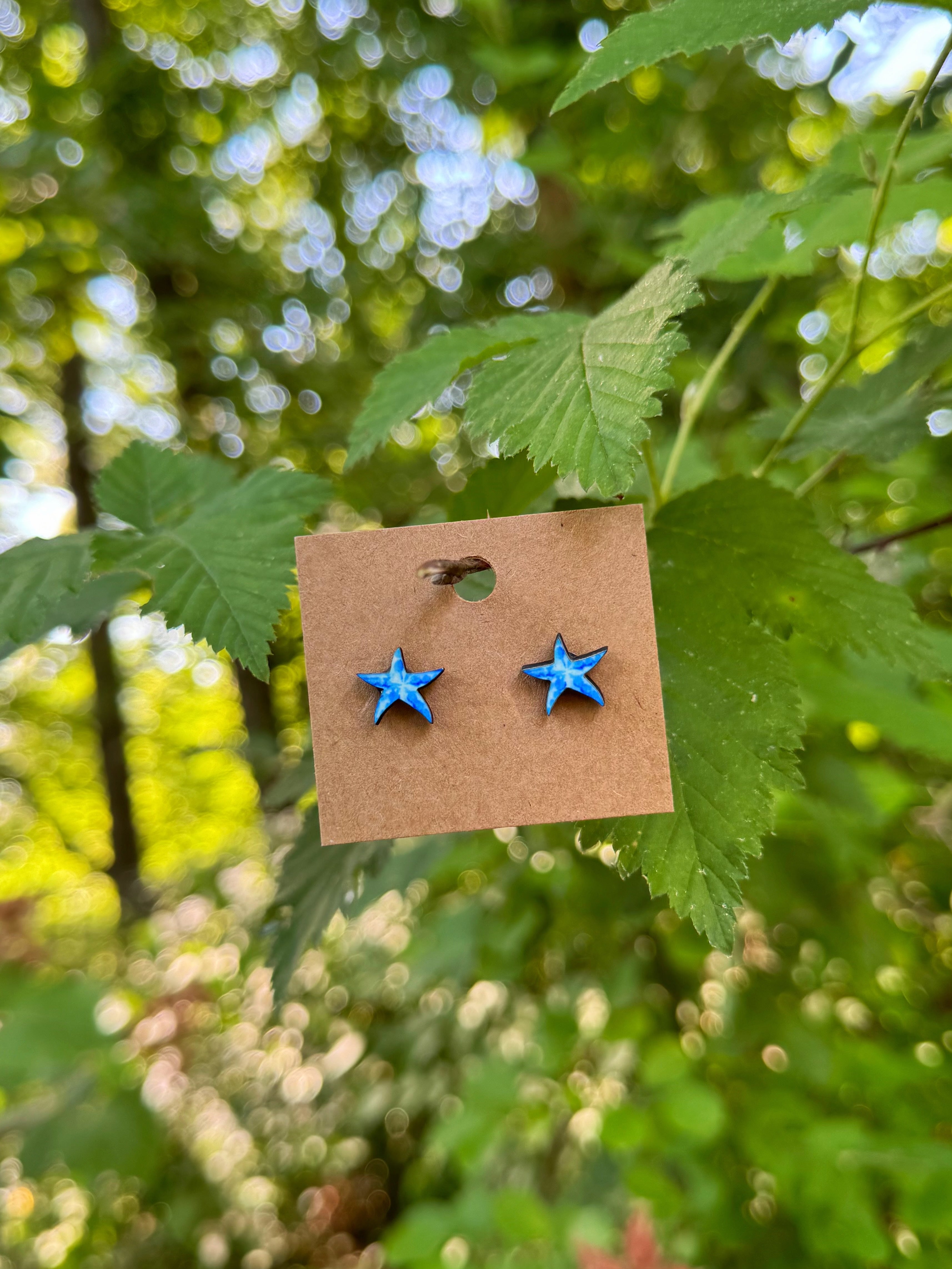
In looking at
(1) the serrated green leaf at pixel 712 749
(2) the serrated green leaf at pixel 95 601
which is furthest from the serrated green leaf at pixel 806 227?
(2) the serrated green leaf at pixel 95 601

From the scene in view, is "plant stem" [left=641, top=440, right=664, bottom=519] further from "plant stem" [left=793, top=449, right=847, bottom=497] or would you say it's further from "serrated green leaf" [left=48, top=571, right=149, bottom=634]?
"serrated green leaf" [left=48, top=571, right=149, bottom=634]

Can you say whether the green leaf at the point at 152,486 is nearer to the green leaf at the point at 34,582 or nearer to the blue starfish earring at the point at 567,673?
the green leaf at the point at 34,582

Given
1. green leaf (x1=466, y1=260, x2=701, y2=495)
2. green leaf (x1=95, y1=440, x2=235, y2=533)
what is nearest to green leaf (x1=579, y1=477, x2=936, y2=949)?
green leaf (x1=466, y1=260, x2=701, y2=495)

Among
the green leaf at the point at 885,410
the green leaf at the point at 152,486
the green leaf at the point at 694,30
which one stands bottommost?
the green leaf at the point at 152,486

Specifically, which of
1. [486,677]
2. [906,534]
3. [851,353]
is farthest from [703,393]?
[486,677]

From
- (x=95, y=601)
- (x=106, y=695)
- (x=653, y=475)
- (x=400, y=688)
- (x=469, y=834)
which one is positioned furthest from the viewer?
(x=106, y=695)

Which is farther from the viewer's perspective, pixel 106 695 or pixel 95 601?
pixel 106 695

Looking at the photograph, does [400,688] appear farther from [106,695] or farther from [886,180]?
[106,695]
